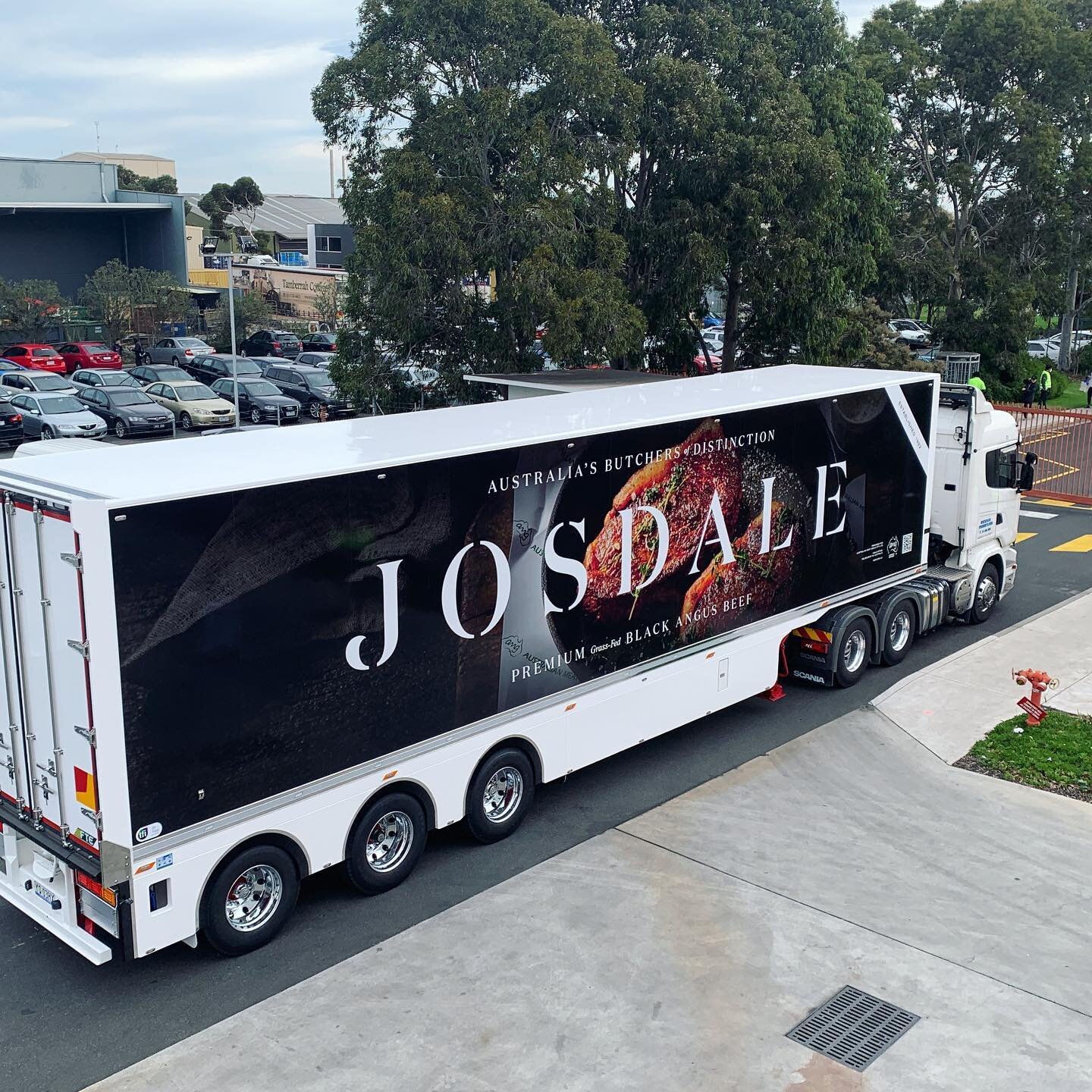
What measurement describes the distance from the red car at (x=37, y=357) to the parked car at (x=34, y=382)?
864 centimetres

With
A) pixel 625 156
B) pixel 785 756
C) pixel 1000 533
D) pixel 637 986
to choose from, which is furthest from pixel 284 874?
pixel 625 156

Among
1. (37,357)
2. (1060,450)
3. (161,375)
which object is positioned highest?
(161,375)

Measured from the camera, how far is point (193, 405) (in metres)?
35.9

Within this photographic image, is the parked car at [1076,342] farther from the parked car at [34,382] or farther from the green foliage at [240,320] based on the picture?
the parked car at [34,382]

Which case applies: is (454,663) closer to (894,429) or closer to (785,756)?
(785,756)

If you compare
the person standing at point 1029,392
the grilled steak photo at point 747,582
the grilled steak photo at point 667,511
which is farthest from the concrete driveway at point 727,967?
the person standing at point 1029,392

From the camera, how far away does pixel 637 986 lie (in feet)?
27.1

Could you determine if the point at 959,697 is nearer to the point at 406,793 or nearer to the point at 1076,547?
the point at 406,793

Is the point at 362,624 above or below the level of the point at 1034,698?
above

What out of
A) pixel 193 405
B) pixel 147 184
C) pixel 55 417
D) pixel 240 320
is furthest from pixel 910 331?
pixel 147 184

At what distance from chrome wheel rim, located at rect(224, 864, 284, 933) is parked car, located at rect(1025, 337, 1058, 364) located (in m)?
48.2

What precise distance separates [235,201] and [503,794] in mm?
100821

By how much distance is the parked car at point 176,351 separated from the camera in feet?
157

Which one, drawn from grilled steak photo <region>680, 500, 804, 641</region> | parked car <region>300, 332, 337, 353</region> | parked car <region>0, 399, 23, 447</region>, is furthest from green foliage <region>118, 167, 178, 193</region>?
grilled steak photo <region>680, 500, 804, 641</region>
